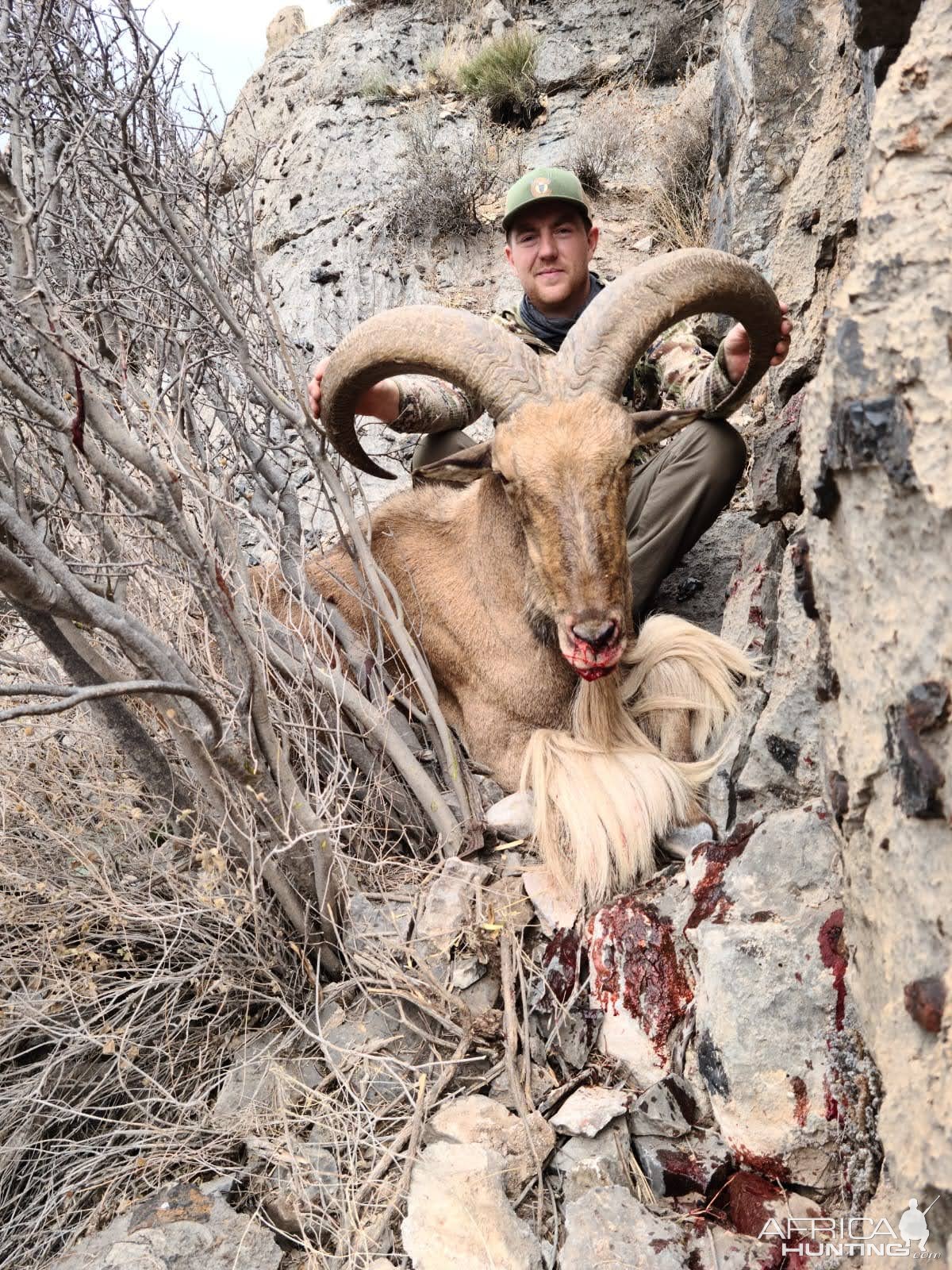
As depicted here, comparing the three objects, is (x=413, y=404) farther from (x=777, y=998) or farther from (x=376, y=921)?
(x=777, y=998)

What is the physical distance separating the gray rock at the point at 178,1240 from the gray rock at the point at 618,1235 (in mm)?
826

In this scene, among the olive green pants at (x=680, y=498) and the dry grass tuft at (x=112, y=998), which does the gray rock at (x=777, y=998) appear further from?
the olive green pants at (x=680, y=498)

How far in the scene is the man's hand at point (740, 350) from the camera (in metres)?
3.77

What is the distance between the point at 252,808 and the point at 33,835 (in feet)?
4.33

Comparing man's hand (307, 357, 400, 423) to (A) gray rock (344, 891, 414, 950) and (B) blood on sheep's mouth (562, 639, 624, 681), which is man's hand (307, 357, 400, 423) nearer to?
(B) blood on sheep's mouth (562, 639, 624, 681)

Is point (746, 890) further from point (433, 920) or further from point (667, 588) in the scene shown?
point (667, 588)

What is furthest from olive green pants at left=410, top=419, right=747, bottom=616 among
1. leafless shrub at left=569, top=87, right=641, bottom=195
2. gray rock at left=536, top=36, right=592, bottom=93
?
gray rock at left=536, top=36, right=592, bottom=93

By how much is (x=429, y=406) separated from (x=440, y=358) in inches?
32.2

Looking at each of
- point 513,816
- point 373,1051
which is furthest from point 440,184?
point 373,1051

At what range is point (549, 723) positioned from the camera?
3.90 m

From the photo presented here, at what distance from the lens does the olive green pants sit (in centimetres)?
420

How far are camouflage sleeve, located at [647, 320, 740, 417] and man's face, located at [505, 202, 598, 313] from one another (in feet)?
1.90

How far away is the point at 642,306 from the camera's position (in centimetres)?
341

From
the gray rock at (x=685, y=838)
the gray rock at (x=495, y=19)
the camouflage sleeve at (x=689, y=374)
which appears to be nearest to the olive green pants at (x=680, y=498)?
the camouflage sleeve at (x=689, y=374)
